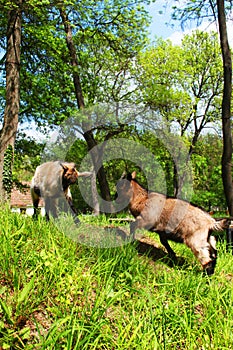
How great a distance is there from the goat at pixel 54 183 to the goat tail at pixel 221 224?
2.85m

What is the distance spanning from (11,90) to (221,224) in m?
7.89

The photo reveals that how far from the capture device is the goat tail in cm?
574

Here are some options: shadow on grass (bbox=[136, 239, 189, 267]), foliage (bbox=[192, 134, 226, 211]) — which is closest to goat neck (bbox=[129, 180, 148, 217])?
shadow on grass (bbox=[136, 239, 189, 267])

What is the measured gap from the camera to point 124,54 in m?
16.7

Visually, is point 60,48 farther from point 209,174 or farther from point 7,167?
point 209,174

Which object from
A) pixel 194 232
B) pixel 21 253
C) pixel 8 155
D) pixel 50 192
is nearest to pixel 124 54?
pixel 8 155

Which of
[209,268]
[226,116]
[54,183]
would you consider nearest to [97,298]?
[209,268]

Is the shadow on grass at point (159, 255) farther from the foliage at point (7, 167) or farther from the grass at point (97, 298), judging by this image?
the foliage at point (7, 167)

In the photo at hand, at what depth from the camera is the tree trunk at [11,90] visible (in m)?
10.7

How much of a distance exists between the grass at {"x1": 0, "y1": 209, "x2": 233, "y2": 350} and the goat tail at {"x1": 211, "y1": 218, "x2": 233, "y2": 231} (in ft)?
2.29

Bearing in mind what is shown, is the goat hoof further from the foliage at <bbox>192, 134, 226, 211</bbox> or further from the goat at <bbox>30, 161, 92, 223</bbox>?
the foliage at <bbox>192, 134, 226, 211</bbox>

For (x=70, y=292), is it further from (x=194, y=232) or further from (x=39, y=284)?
(x=194, y=232)

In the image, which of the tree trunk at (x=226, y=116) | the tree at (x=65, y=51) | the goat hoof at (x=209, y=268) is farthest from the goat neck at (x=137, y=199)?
the tree at (x=65, y=51)

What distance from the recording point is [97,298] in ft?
14.1
